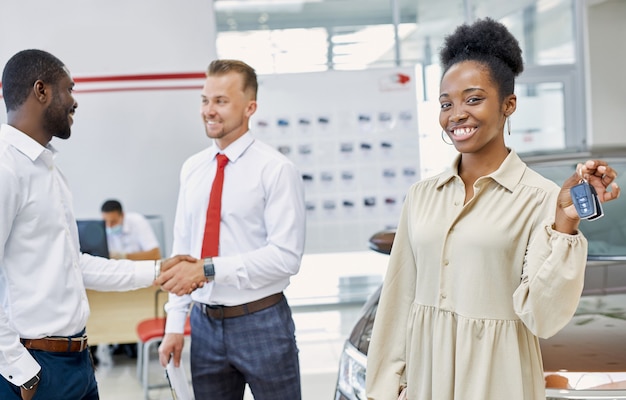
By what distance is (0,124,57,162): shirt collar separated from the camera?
1986 millimetres

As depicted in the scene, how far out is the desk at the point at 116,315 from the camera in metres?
4.77

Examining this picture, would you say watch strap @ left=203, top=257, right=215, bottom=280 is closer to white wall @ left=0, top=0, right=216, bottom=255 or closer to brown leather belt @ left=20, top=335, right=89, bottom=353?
brown leather belt @ left=20, top=335, right=89, bottom=353

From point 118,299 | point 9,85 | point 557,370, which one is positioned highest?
point 9,85

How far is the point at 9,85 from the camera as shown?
205 cm

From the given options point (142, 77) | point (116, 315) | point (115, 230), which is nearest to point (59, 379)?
point (116, 315)

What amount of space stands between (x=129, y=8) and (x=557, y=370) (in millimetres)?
4918

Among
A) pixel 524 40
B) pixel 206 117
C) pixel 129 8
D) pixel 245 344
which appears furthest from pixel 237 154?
pixel 524 40

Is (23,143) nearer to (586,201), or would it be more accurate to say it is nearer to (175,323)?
(175,323)

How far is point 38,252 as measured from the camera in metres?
1.97

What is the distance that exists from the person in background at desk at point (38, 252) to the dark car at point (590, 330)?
2.73 feet

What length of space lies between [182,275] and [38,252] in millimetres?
524

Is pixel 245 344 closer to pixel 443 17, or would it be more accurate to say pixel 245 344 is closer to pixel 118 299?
pixel 118 299

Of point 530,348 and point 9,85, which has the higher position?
point 9,85

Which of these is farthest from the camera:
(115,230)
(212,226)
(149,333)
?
(115,230)
